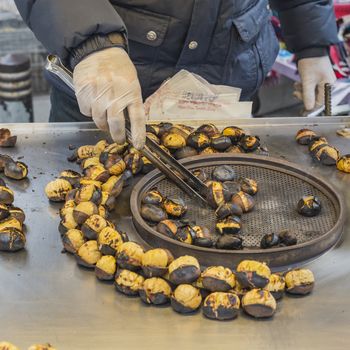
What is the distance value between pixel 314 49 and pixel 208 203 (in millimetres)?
960

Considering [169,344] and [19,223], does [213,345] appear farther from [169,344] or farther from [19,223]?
[19,223]

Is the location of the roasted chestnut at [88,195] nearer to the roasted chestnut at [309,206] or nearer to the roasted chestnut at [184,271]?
the roasted chestnut at [184,271]

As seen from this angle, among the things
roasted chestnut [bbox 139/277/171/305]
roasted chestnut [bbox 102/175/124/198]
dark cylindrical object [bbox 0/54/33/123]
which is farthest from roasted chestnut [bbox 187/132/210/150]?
dark cylindrical object [bbox 0/54/33/123]

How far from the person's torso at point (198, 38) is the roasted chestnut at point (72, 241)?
0.70 m

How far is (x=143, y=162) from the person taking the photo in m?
1.63

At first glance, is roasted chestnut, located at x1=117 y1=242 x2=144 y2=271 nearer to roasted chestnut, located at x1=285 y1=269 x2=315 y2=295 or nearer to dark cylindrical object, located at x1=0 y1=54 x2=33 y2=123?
roasted chestnut, located at x1=285 y1=269 x2=315 y2=295

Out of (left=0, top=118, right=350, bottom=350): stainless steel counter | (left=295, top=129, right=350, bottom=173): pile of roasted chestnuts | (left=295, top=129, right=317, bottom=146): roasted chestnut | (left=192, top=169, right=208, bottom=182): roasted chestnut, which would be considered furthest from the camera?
(left=295, top=129, right=317, bottom=146): roasted chestnut

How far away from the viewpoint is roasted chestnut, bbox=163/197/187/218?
1.43 metres

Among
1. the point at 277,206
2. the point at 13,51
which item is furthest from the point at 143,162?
the point at 13,51

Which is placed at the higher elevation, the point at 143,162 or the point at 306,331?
the point at 306,331

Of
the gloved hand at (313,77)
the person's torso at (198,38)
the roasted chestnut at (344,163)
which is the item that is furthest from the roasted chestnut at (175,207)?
the gloved hand at (313,77)

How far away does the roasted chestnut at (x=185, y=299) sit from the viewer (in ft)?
3.90

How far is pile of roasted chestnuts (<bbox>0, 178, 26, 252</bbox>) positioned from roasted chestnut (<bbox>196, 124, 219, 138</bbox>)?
1.72ft

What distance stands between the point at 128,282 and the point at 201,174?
1.37 feet
